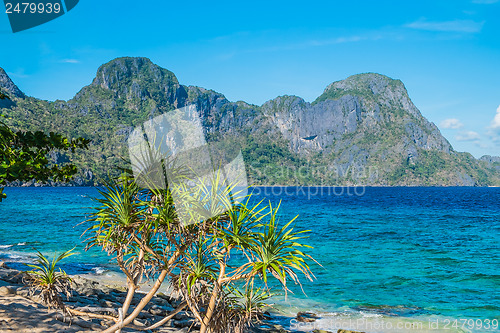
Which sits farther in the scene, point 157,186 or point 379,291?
point 379,291

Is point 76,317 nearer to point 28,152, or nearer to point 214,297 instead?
point 28,152

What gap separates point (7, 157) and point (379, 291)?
17450mm

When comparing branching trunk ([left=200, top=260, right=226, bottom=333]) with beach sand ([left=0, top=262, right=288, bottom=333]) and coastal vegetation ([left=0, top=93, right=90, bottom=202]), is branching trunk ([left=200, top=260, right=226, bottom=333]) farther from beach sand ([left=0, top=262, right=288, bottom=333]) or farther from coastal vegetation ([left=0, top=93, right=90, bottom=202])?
coastal vegetation ([left=0, top=93, right=90, bottom=202])

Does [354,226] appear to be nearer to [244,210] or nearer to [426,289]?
[426,289]

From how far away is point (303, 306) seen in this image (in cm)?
1518

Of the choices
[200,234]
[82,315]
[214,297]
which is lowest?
[82,315]

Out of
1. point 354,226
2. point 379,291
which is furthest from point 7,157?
point 354,226
